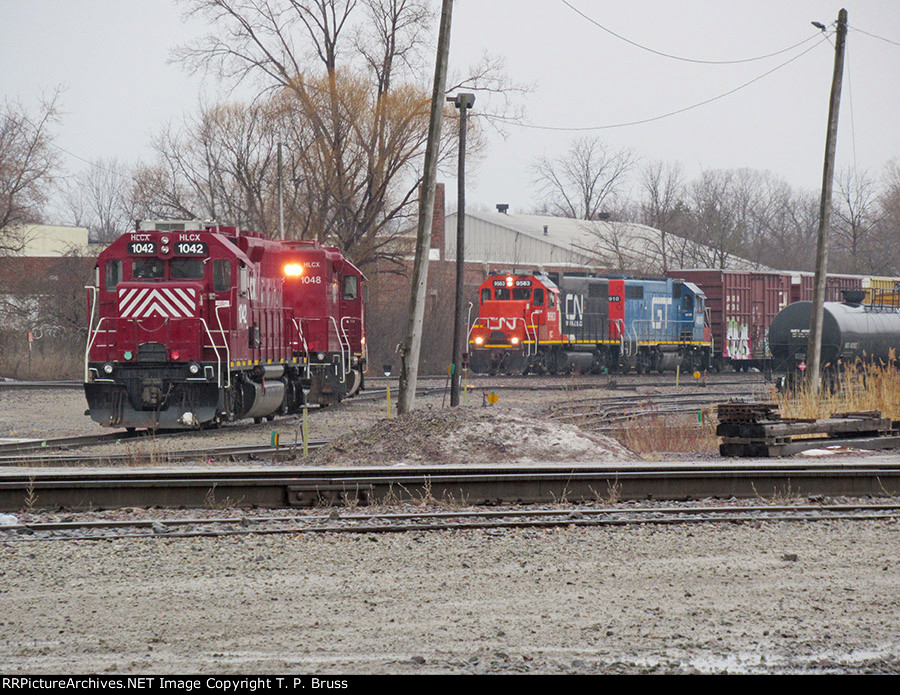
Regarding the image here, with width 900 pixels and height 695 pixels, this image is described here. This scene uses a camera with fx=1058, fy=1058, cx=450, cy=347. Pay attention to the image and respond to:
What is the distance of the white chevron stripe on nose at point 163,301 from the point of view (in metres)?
18.1

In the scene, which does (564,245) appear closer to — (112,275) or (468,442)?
(112,275)

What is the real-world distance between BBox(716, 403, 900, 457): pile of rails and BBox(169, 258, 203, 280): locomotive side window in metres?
9.14

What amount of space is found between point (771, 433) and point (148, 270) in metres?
10.8

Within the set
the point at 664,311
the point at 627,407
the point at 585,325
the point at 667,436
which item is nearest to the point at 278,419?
the point at 627,407

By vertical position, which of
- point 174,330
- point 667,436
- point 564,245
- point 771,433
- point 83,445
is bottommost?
point 83,445

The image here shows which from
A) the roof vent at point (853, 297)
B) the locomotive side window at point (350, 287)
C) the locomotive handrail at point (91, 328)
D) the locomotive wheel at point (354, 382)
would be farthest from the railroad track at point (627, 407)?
the locomotive handrail at point (91, 328)

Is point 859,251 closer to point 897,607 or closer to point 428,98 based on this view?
point 428,98

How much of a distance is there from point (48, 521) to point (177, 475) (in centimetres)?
178

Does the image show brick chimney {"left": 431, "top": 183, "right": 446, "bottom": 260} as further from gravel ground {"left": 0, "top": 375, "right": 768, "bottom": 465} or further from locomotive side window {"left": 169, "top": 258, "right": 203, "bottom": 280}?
locomotive side window {"left": 169, "top": 258, "right": 203, "bottom": 280}

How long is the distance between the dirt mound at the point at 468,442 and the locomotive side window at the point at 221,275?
16.8 feet

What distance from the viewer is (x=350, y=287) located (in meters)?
25.0

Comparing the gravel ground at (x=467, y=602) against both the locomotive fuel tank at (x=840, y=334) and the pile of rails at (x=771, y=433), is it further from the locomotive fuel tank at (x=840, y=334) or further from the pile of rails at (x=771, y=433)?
the locomotive fuel tank at (x=840, y=334)

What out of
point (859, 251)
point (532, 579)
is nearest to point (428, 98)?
point (532, 579)

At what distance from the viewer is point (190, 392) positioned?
1806 centimetres
